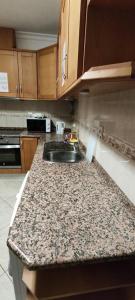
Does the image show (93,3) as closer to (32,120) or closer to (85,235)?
(85,235)

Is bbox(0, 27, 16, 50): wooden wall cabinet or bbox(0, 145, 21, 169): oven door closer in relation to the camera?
bbox(0, 27, 16, 50): wooden wall cabinet

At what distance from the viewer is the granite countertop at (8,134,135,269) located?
21.5 inches

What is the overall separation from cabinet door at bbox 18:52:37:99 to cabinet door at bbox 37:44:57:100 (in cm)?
8

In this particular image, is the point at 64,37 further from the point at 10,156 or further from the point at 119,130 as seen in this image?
the point at 10,156

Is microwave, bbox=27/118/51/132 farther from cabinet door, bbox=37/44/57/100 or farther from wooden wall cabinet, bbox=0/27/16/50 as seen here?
wooden wall cabinet, bbox=0/27/16/50

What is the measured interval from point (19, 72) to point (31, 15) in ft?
2.50

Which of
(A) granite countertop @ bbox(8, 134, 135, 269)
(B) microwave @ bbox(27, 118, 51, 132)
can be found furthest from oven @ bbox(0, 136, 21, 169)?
(A) granite countertop @ bbox(8, 134, 135, 269)

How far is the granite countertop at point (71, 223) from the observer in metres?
0.55

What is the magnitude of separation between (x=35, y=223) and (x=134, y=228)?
0.39 meters

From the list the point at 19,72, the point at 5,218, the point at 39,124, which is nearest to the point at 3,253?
the point at 5,218

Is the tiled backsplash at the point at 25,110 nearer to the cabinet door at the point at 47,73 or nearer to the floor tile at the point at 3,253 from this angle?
the cabinet door at the point at 47,73

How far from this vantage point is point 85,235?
63 cm

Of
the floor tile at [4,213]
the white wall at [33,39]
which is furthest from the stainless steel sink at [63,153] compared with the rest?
the white wall at [33,39]

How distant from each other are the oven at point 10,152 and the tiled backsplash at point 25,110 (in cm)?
59
